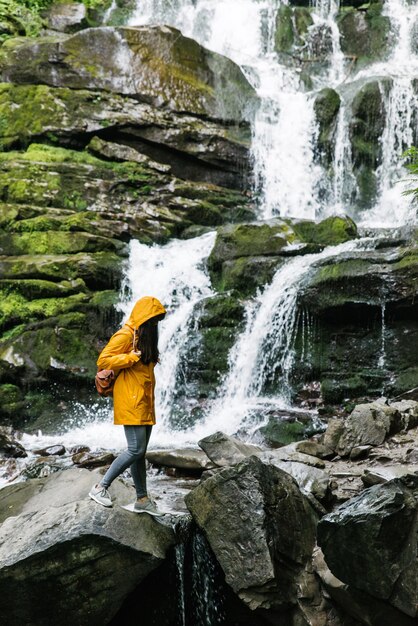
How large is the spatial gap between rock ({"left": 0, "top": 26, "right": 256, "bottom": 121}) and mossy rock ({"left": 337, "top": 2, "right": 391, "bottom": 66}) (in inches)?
276

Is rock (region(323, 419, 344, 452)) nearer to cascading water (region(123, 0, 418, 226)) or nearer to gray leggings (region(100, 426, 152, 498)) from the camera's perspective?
gray leggings (region(100, 426, 152, 498))

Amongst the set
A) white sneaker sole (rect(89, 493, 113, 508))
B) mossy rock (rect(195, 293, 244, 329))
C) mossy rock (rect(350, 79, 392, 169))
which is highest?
mossy rock (rect(350, 79, 392, 169))

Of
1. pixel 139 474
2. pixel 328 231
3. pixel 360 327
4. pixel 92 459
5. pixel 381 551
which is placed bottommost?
pixel 92 459

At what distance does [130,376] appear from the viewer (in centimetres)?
506

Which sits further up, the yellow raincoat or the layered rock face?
the layered rock face

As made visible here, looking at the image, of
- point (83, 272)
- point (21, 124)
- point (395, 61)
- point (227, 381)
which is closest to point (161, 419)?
point (227, 381)

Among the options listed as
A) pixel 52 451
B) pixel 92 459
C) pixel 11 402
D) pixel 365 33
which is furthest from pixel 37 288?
pixel 365 33

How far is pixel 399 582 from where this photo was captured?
13.9 feet

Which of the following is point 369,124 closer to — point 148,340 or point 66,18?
point 66,18

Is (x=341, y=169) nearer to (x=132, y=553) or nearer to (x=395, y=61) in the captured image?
(x=395, y=61)

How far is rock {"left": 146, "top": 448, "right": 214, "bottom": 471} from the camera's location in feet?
24.8

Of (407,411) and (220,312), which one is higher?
(220,312)

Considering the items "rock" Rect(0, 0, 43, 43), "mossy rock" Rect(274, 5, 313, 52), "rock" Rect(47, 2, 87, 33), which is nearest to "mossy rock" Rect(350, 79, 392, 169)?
"mossy rock" Rect(274, 5, 313, 52)

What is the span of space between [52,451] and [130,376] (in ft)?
16.8
